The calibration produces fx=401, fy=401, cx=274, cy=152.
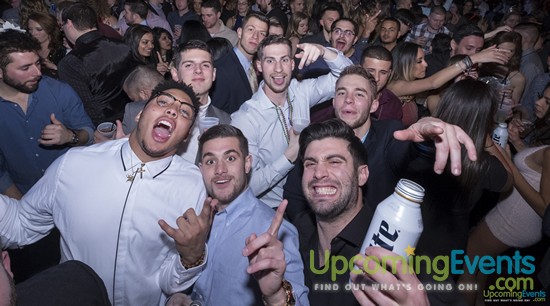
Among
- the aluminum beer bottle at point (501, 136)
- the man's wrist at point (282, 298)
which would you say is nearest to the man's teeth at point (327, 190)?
the man's wrist at point (282, 298)

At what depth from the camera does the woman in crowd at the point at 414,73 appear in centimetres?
333

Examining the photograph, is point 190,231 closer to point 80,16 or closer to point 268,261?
point 268,261

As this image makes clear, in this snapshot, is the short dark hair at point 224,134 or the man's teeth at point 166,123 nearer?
the man's teeth at point 166,123

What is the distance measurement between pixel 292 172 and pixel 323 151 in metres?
0.63

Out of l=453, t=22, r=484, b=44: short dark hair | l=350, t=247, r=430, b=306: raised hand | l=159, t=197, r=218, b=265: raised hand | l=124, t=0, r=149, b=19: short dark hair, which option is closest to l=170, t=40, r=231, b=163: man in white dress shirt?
l=159, t=197, r=218, b=265: raised hand

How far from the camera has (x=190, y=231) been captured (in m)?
1.61

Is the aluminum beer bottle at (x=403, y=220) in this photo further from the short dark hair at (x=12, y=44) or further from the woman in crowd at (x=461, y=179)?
the short dark hair at (x=12, y=44)

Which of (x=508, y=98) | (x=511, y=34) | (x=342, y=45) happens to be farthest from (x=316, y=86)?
(x=511, y=34)

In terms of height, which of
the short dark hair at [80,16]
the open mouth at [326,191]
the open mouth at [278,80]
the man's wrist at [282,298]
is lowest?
the man's wrist at [282,298]

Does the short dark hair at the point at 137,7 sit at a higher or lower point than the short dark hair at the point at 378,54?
higher

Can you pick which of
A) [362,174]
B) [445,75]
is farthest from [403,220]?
[445,75]

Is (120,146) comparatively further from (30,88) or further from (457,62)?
(457,62)

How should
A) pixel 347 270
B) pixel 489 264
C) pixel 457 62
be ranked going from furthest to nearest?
pixel 457 62 → pixel 489 264 → pixel 347 270

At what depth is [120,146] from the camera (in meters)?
2.01
